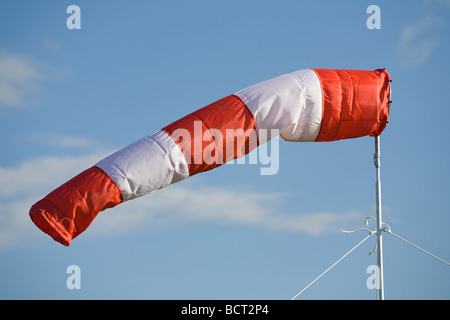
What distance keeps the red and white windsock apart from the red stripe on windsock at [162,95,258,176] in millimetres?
11

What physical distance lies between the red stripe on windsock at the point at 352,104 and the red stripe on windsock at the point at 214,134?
958mm

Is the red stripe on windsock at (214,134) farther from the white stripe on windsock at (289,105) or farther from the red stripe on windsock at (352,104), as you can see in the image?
the red stripe on windsock at (352,104)

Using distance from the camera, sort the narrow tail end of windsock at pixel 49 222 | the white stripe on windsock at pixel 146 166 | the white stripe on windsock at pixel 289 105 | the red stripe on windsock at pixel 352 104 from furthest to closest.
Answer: the red stripe on windsock at pixel 352 104 < the white stripe on windsock at pixel 289 105 < the white stripe on windsock at pixel 146 166 < the narrow tail end of windsock at pixel 49 222

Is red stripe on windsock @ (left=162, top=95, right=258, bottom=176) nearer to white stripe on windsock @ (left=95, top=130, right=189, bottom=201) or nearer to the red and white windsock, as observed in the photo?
the red and white windsock

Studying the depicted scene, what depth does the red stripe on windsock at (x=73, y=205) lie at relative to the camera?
23.5 ft

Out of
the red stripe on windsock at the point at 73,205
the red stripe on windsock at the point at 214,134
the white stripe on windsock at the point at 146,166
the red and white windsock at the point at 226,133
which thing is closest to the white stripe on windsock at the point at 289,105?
the red and white windsock at the point at 226,133

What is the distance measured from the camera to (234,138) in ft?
25.8

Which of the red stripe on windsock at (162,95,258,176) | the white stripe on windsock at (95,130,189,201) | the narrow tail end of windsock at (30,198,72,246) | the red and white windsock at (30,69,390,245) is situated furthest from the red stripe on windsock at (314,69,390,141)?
the narrow tail end of windsock at (30,198,72,246)

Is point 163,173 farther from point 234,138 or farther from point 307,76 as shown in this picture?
point 307,76

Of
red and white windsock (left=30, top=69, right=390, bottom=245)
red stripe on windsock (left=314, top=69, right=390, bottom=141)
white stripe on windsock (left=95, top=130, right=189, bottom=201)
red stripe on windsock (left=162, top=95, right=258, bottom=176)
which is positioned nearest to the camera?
red and white windsock (left=30, top=69, right=390, bottom=245)

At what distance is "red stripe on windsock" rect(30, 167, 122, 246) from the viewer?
716cm

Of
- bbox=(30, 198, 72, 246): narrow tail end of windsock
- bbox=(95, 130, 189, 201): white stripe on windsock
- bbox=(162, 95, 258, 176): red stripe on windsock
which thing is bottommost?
bbox=(30, 198, 72, 246): narrow tail end of windsock
